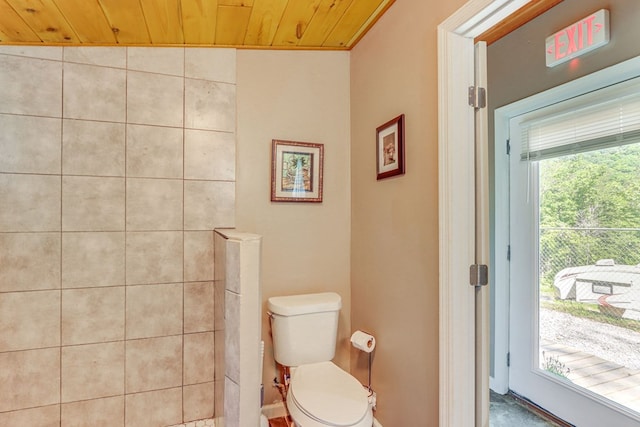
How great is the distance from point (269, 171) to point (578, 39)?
1857 mm

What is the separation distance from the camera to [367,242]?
2.03 metres

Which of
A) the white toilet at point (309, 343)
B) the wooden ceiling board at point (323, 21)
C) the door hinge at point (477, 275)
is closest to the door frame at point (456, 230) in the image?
the door hinge at point (477, 275)

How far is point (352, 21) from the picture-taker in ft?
6.18

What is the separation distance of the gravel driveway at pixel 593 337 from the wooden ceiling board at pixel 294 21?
2263mm

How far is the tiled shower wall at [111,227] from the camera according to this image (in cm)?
173

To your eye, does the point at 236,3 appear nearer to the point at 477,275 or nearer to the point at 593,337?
the point at 477,275

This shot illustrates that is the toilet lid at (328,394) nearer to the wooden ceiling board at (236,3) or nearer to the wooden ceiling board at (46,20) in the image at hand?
the wooden ceiling board at (236,3)

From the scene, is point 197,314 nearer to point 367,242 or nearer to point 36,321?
point 36,321

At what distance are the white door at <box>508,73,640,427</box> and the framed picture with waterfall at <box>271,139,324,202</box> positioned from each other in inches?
53.7

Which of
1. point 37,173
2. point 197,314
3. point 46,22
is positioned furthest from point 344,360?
point 46,22

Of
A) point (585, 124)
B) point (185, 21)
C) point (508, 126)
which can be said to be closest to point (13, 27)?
point (185, 21)

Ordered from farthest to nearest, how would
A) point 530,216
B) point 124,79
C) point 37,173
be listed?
point 530,216 < point 124,79 < point 37,173

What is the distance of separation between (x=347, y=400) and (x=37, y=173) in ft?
6.35

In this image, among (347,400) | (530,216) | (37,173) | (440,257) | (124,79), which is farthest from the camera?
(530,216)
